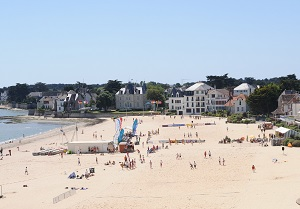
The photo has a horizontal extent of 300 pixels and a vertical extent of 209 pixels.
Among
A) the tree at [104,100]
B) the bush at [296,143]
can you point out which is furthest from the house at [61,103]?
the bush at [296,143]

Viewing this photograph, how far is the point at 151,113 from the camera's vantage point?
288ft

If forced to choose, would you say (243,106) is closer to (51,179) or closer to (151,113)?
(151,113)

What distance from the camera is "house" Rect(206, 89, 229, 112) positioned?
83.8 meters

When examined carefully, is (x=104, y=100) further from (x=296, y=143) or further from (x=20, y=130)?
(x=296, y=143)

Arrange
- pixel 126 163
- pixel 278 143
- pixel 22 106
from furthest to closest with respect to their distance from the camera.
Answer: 1. pixel 22 106
2. pixel 278 143
3. pixel 126 163

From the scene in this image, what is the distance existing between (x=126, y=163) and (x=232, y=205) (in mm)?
14082

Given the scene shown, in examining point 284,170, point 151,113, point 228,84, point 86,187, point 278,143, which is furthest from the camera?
point 228,84

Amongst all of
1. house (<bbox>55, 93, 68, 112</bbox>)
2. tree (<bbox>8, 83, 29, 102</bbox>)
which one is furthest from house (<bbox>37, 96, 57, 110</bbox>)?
tree (<bbox>8, 83, 29, 102</bbox>)

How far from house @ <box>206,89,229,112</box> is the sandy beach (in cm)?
3906

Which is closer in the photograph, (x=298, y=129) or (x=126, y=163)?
(x=126, y=163)

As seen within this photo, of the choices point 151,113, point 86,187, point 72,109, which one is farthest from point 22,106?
point 86,187

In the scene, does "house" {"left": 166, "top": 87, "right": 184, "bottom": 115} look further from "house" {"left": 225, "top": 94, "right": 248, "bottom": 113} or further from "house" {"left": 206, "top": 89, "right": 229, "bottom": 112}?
"house" {"left": 225, "top": 94, "right": 248, "bottom": 113}

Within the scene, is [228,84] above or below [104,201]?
above

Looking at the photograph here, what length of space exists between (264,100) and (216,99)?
17.4 metres
